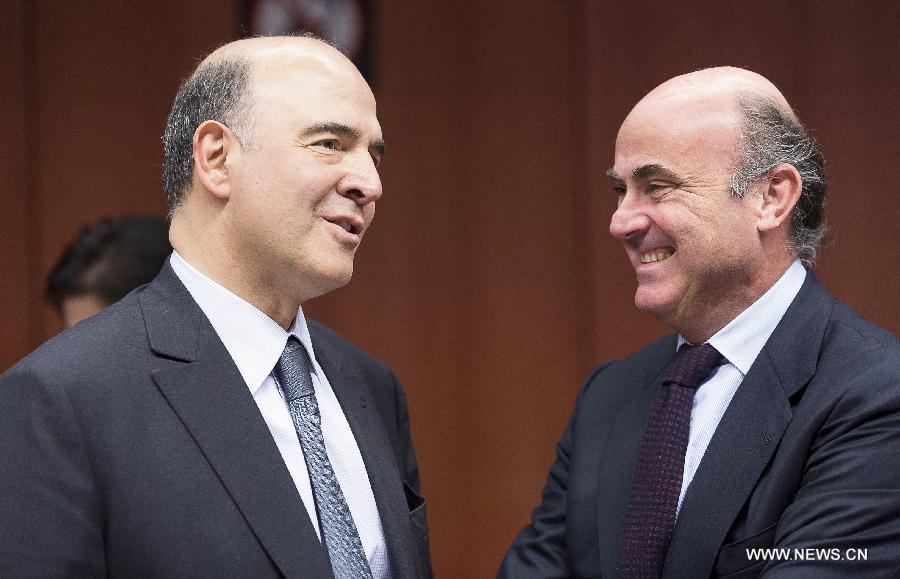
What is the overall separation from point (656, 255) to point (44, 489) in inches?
43.0

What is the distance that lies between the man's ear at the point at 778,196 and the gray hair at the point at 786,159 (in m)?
0.02

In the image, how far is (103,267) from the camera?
229 centimetres

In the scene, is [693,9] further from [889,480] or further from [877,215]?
[889,480]

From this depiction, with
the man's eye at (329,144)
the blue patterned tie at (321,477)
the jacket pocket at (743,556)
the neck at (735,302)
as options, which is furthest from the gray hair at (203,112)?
the jacket pocket at (743,556)

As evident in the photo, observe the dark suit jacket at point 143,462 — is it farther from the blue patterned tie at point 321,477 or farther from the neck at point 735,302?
the neck at point 735,302

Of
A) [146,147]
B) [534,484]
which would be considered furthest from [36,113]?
[534,484]

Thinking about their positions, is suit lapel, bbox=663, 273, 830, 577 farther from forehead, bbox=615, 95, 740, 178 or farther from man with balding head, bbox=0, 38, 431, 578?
man with balding head, bbox=0, 38, 431, 578

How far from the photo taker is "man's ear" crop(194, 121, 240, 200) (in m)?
1.63

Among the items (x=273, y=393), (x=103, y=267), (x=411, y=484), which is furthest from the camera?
(x=103, y=267)

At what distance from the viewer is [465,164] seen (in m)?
2.95

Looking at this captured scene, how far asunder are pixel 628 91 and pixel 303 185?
1.46 m

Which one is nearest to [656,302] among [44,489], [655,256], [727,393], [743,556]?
[655,256]

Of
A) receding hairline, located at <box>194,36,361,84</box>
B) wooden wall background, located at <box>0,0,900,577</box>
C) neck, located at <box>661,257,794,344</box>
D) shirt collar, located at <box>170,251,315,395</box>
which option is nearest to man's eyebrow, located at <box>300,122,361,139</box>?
receding hairline, located at <box>194,36,361,84</box>

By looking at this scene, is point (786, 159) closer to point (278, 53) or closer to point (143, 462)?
point (278, 53)
